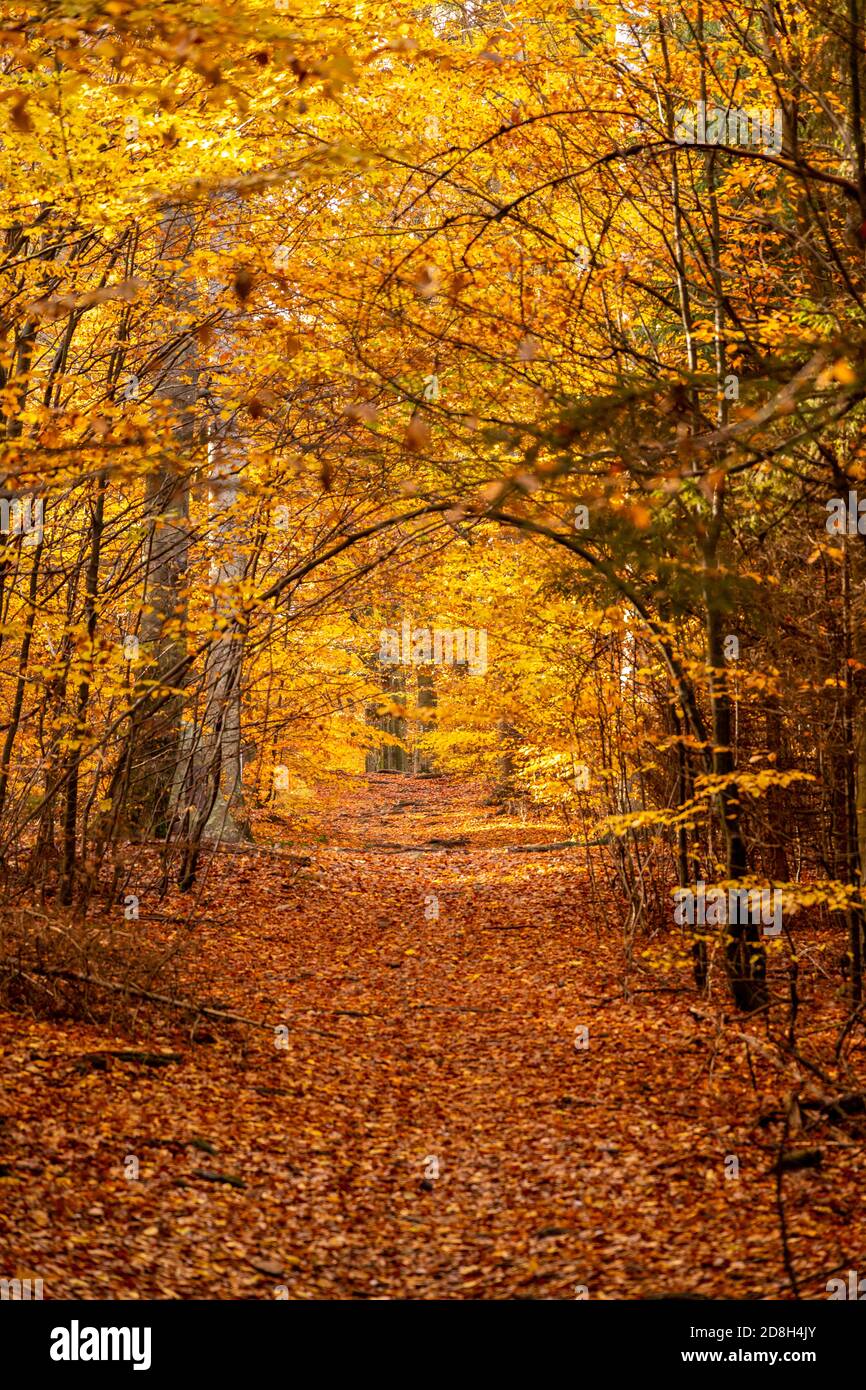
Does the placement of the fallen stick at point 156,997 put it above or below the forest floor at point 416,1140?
above

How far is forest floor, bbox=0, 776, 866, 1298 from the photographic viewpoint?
4992mm

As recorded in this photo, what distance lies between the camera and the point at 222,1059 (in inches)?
302

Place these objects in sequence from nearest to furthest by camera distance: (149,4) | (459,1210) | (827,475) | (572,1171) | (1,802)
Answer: (149,4) → (459,1210) → (572,1171) → (827,475) → (1,802)

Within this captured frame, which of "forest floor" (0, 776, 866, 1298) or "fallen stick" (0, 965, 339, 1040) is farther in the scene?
"fallen stick" (0, 965, 339, 1040)

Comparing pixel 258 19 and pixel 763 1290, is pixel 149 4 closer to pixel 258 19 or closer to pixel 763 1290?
pixel 258 19

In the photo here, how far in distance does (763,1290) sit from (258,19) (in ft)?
18.9

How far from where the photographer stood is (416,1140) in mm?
6738

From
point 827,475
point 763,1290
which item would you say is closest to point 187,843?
point 827,475

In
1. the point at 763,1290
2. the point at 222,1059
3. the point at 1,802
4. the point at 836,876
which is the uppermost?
the point at 1,802

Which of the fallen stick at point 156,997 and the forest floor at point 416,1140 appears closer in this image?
the forest floor at point 416,1140

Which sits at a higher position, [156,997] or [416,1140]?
[156,997]

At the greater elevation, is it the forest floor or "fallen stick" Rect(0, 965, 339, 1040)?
"fallen stick" Rect(0, 965, 339, 1040)

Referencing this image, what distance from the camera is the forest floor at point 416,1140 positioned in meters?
4.99

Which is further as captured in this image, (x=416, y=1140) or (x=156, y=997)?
(x=156, y=997)
